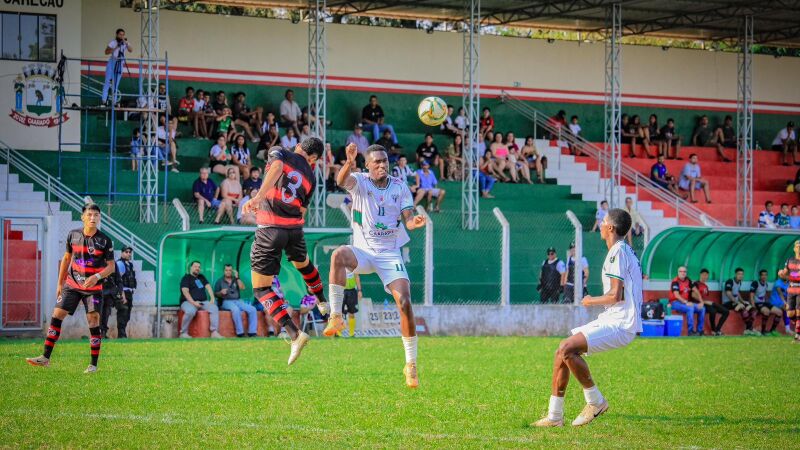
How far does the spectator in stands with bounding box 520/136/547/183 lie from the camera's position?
36125mm

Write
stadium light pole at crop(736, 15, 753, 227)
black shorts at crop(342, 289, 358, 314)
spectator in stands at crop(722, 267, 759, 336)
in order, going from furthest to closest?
stadium light pole at crop(736, 15, 753, 227)
spectator in stands at crop(722, 267, 759, 336)
black shorts at crop(342, 289, 358, 314)

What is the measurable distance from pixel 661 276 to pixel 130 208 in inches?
541

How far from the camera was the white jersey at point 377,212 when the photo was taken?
1262cm

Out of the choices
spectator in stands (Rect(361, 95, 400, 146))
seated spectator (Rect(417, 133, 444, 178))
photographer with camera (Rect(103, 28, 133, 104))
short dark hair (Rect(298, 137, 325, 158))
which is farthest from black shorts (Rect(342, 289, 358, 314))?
short dark hair (Rect(298, 137, 325, 158))

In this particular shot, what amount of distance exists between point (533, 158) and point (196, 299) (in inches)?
585

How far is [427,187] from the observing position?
32312 millimetres

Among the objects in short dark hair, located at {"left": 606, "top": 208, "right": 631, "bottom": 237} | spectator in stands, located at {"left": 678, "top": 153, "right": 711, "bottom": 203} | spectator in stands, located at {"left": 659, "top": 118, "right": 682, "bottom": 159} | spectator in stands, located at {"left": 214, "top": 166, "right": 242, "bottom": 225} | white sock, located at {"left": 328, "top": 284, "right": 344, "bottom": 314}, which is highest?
spectator in stands, located at {"left": 659, "top": 118, "right": 682, "bottom": 159}

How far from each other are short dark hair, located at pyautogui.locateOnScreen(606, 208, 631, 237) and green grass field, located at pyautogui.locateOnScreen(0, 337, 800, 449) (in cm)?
185

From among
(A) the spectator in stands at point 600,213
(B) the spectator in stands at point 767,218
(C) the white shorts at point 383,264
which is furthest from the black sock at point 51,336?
(B) the spectator in stands at point 767,218

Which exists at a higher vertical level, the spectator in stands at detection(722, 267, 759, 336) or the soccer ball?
the soccer ball

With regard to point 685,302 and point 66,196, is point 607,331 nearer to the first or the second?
point 685,302

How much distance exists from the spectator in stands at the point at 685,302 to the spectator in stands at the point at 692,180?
859cm

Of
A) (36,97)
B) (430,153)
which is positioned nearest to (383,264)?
(36,97)

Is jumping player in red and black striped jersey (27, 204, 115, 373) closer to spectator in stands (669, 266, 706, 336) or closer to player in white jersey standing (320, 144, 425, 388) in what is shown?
player in white jersey standing (320, 144, 425, 388)
